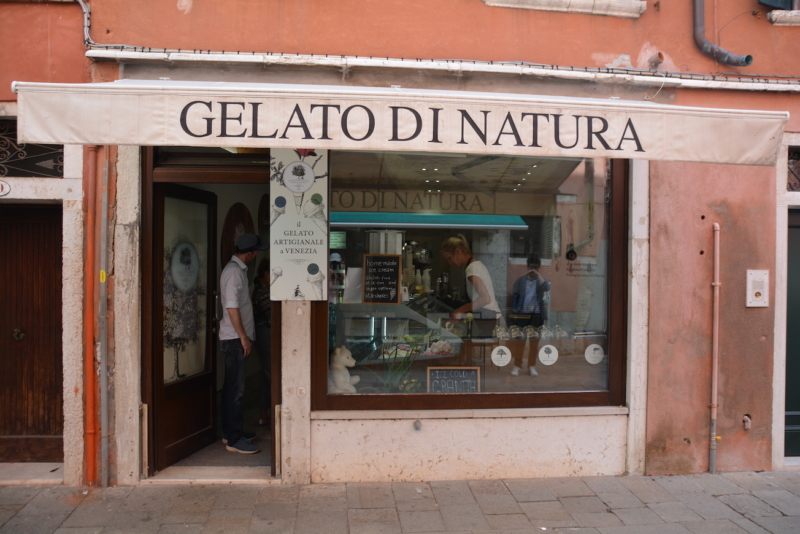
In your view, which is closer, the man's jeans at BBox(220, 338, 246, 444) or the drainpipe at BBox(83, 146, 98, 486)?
the drainpipe at BBox(83, 146, 98, 486)

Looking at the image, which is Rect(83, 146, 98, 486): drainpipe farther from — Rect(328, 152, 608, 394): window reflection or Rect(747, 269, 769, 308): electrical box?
Rect(747, 269, 769, 308): electrical box

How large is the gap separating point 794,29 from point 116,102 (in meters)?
5.52

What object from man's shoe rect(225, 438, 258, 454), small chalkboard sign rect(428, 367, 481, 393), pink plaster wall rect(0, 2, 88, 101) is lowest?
man's shoe rect(225, 438, 258, 454)

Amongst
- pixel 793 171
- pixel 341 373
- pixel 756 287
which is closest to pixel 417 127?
pixel 341 373

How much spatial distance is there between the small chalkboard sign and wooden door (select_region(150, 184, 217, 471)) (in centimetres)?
217

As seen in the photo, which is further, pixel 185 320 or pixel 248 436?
pixel 248 436

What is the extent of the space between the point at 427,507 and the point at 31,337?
11.8ft

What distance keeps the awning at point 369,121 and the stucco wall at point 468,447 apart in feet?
7.41

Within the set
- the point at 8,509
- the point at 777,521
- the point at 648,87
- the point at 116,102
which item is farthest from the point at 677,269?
the point at 8,509

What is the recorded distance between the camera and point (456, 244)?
512cm

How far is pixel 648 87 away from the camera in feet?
16.0

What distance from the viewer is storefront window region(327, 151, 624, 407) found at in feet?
16.3

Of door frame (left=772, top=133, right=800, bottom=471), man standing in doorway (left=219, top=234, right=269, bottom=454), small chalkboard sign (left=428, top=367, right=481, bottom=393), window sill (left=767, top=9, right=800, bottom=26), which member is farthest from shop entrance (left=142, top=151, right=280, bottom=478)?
window sill (left=767, top=9, right=800, bottom=26)

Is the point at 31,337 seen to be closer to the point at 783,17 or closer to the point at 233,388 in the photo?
the point at 233,388
